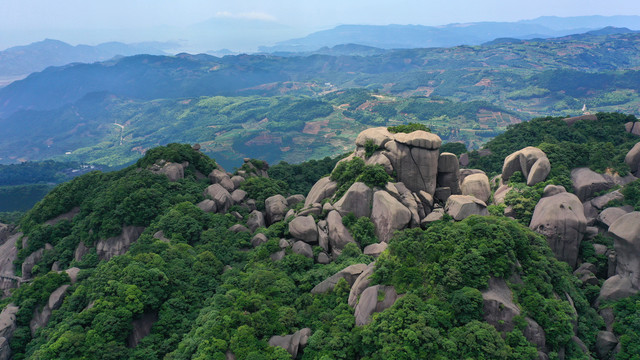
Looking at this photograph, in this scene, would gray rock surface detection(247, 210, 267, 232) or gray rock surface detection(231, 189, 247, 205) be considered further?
gray rock surface detection(231, 189, 247, 205)

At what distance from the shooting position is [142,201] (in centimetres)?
4081

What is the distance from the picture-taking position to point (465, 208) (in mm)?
33844

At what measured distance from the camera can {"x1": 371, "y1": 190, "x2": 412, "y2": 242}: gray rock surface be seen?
3400 cm

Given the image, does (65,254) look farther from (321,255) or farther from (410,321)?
(410,321)

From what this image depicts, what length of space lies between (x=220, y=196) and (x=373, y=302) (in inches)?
1114

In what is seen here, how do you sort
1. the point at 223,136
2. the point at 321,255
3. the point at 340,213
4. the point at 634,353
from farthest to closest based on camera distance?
the point at 223,136
the point at 340,213
the point at 321,255
the point at 634,353

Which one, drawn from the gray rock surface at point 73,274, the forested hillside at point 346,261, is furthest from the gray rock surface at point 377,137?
the gray rock surface at point 73,274

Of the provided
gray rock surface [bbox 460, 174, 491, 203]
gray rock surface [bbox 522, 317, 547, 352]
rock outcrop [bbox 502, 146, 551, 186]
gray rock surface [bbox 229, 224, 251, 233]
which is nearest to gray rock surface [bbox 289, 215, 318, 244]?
gray rock surface [bbox 229, 224, 251, 233]

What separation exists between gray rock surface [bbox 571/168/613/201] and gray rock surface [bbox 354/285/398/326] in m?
27.4

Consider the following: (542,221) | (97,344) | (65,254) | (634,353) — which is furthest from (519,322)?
(65,254)

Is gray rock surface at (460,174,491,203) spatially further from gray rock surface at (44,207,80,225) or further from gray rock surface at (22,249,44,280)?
gray rock surface at (22,249,44,280)

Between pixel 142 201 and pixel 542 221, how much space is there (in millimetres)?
41380

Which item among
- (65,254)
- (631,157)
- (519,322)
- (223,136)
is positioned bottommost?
(223,136)

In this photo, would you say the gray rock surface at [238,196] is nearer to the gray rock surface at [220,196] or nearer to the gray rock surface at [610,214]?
the gray rock surface at [220,196]
